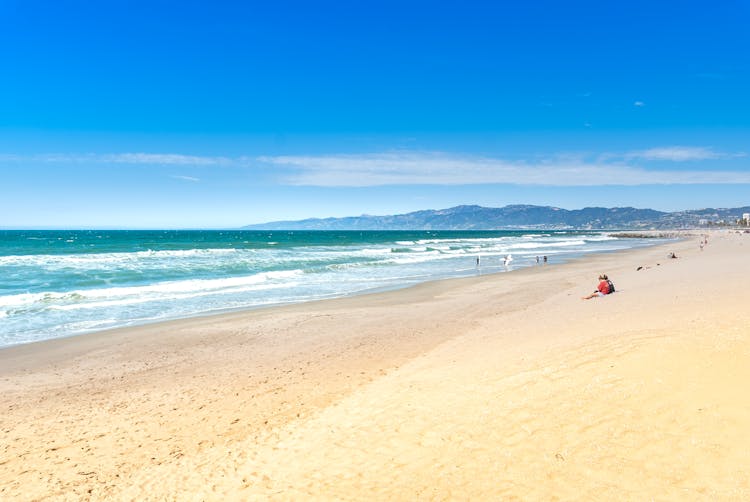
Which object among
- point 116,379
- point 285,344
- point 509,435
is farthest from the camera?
point 285,344

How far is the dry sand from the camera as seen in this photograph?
485cm

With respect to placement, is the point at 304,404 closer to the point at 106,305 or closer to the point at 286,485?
the point at 286,485

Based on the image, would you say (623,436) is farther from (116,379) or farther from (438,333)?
(116,379)

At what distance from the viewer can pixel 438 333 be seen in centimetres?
1314

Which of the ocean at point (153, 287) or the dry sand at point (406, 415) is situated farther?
the ocean at point (153, 287)

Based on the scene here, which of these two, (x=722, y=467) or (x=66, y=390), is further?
(x=66, y=390)

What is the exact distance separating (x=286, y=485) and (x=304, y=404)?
262cm

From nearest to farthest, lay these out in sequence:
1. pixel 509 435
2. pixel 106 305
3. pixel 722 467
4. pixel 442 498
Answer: pixel 722 467 → pixel 442 498 → pixel 509 435 → pixel 106 305

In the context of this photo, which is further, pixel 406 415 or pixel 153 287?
pixel 153 287

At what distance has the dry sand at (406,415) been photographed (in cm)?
485

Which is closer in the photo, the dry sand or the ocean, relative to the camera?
the dry sand

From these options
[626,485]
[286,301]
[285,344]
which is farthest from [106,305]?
[626,485]

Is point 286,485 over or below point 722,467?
below

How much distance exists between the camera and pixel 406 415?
6.65 metres
